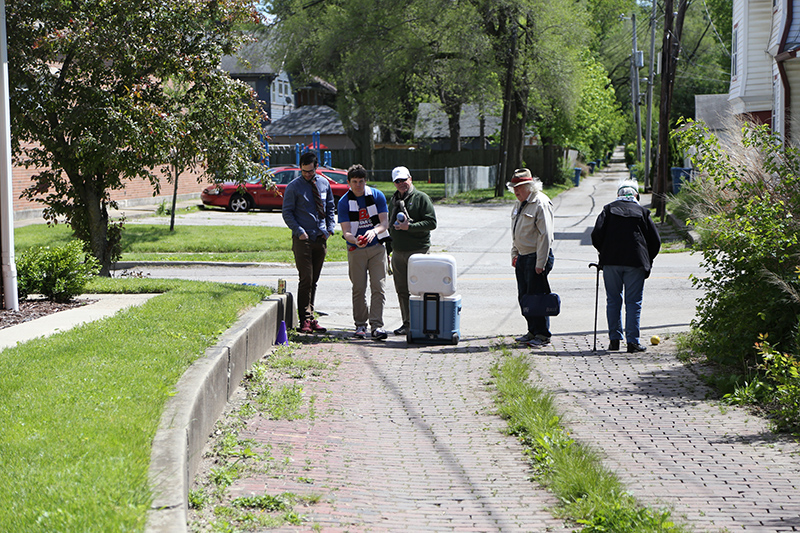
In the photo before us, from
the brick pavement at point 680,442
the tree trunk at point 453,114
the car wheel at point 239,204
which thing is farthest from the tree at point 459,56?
the brick pavement at point 680,442

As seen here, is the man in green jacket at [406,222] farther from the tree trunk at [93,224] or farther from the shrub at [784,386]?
the tree trunk at [93,224]

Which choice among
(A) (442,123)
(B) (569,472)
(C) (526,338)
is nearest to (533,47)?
(A) (442,123)

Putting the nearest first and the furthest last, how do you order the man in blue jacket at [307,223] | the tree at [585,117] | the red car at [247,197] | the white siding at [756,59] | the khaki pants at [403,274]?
the man in blue jacket at [307,223] < the khaki pants at [403,274] < the white siding at [756,59] < the red car at [247,197] < the tree at [585,117]

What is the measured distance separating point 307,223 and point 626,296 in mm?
3667

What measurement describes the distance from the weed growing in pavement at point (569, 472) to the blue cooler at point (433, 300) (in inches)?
85.2

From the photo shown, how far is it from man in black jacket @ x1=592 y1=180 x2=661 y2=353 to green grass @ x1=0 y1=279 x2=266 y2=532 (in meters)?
4.05

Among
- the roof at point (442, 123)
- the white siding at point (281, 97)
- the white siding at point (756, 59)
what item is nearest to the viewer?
the white siding at point (756, 59)

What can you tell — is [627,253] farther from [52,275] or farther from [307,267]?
[52,275]

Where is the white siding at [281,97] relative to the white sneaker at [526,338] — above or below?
above

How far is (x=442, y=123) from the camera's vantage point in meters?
61.3

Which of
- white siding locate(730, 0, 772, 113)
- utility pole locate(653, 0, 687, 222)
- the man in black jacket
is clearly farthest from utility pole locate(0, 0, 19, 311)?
white siding locate(730, 0, 772, 113)

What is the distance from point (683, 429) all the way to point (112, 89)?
910cm

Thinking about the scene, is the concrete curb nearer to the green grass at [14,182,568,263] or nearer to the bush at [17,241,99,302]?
the bush at [17,241,99,302]

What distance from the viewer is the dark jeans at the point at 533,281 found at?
9492mm
